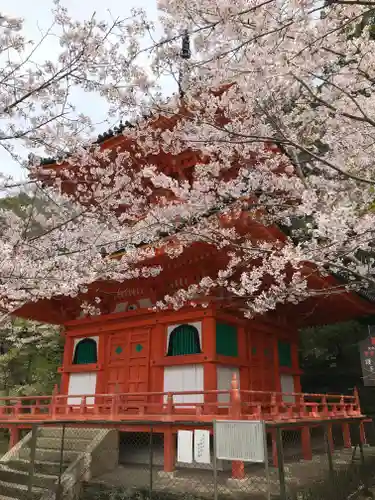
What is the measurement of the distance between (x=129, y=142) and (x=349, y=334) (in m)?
13.0

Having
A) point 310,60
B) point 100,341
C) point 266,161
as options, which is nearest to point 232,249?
point 266,161

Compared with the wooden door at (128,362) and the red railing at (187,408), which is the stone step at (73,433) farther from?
the wooden door at (128,362)

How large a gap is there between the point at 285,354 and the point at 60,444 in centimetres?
667

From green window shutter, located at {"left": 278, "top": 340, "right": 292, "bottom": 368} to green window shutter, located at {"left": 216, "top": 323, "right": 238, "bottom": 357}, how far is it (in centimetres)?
252

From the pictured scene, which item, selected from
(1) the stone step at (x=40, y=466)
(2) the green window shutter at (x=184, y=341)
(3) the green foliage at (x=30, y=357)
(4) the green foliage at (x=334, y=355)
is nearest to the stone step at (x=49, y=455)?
(1) the stone step at (x=40, y=466)

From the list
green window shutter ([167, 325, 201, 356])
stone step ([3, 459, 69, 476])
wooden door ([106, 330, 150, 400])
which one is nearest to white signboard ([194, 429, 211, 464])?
green window shutter ([167, 325, 201, 356])

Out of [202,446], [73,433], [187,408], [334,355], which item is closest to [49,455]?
[73,433]

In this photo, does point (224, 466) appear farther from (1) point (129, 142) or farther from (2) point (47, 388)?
(2) point (47, 388)

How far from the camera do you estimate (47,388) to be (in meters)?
16.8

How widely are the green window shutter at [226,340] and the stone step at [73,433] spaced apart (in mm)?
3381

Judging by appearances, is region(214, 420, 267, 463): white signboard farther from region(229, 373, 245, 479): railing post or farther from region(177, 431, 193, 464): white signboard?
region(229, 373, 245, 479): railing post

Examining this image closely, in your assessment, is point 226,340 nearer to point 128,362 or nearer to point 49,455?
point 128,362

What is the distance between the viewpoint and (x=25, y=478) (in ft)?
25.9

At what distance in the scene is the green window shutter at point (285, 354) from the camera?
11598 mm
